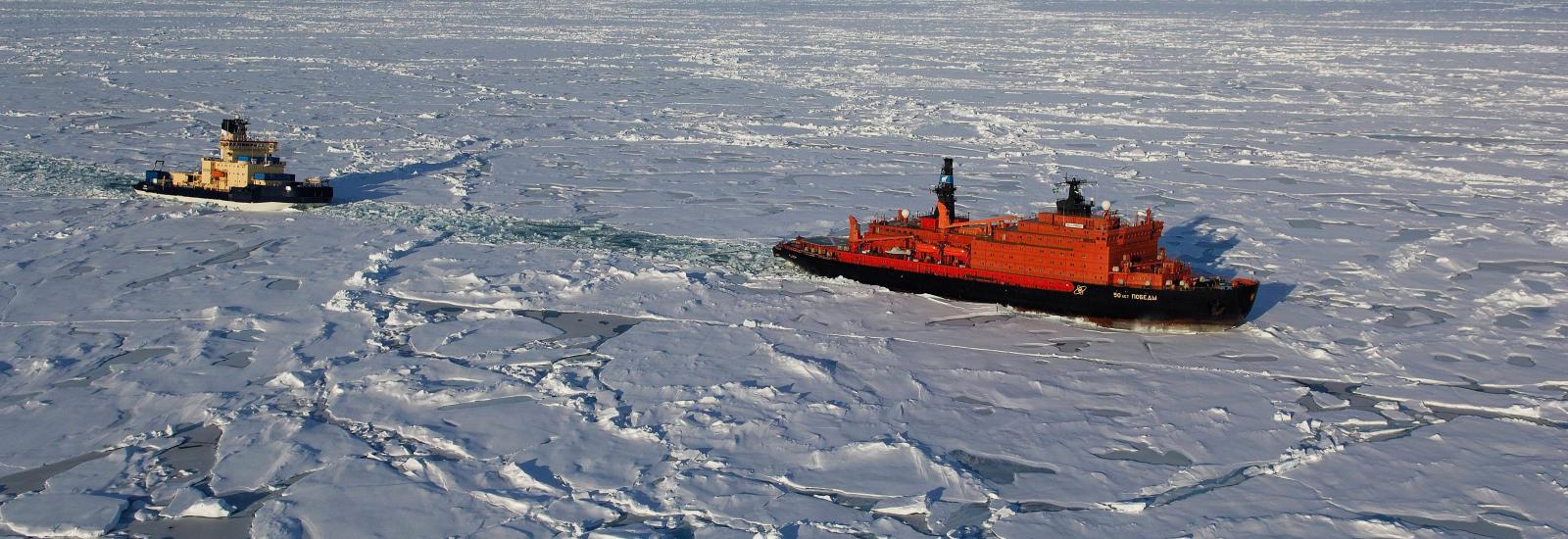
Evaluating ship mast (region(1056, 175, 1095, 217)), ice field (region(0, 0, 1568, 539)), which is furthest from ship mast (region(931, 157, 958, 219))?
ship mast (region(1056, 175, 1095, 217))

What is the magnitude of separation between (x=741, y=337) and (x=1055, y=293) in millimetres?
4182

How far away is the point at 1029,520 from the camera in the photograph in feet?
34.8

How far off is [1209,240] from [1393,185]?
678 centimetres

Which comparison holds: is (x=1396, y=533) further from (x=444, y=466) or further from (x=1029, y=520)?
(x=444, y=466)

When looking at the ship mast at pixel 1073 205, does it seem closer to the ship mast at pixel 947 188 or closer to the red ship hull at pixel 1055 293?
the red ship hull at pixel 1055 293

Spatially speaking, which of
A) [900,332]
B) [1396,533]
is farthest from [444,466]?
[1396,533]

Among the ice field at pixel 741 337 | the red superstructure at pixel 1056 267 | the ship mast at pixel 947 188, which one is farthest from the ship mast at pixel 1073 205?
the ship mast at pixel 947 188

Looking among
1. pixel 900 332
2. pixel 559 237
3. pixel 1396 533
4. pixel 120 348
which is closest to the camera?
pixel 1396 533

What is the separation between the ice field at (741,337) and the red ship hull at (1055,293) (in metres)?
0.27

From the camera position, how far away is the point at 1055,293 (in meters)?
17.0

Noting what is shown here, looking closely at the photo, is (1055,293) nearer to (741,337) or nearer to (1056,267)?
(1056,267)

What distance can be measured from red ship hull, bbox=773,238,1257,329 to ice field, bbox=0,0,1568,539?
0.89 ft

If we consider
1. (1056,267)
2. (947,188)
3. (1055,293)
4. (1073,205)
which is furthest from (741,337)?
(947,188)

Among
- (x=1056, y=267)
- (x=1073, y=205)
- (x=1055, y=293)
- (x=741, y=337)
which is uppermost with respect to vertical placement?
(x=1073, y=205)
